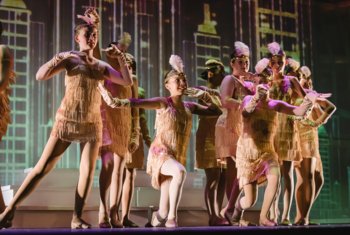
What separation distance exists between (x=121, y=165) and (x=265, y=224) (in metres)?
1.26

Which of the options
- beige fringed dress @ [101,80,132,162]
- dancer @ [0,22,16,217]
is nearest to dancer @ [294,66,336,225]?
beige fringed dress @ [101,80,132,162]

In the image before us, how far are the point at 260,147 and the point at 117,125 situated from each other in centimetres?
119

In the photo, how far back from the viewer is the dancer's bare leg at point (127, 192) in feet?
17.4

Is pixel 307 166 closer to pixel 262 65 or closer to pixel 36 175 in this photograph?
pixel 262 65

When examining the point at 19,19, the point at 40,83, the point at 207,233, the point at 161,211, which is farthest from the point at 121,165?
the point at 19,19

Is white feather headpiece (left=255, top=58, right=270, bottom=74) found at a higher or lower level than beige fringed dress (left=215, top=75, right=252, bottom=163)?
higher

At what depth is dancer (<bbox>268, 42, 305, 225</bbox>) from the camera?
559 cm

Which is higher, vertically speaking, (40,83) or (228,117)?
(40,83)

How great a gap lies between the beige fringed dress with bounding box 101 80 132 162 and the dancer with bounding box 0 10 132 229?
0.35 meters

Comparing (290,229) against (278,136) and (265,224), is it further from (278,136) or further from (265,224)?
(278,136)

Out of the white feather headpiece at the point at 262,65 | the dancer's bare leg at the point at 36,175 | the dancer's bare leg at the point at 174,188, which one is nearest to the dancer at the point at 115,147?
the dancer's bare leg at the point at 174,188

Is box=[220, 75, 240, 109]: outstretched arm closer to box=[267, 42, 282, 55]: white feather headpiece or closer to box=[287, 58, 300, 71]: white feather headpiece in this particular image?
box=[267, 42, 282, 55]: white feather headpiece

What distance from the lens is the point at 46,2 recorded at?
720 cm

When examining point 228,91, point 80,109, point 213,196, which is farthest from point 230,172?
point 80,109
